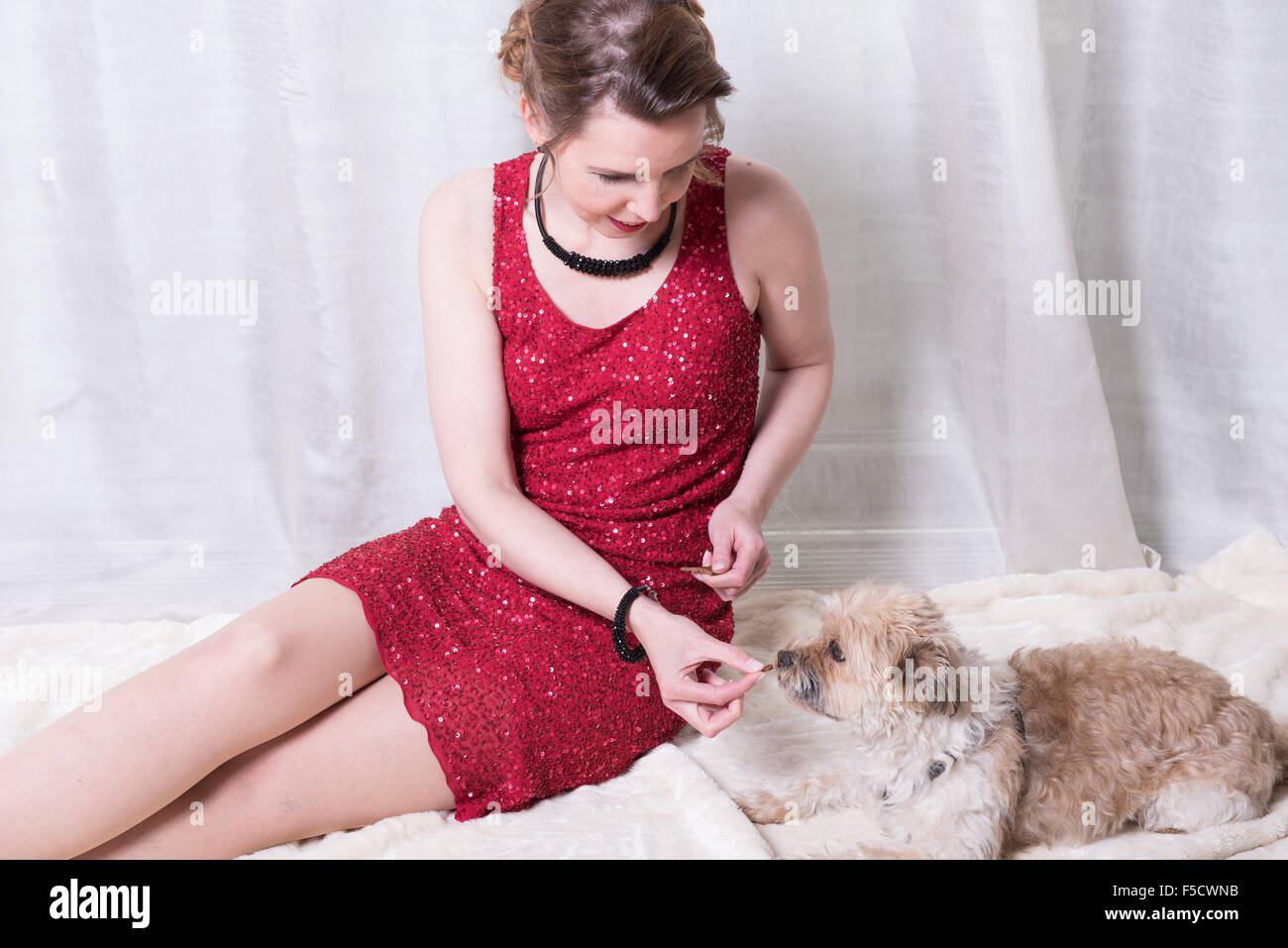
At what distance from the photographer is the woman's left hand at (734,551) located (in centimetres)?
171

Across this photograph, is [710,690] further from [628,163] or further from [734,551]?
[628,163]

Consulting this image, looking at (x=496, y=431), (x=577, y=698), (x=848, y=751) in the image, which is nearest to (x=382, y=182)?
(x=496, y=431)

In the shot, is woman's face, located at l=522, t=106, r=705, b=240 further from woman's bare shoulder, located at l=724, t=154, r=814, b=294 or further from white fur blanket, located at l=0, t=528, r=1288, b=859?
white fur blanket, located at l=0, t=528, r=1288, b=859

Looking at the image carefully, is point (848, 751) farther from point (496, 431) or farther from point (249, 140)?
point (249, 140)

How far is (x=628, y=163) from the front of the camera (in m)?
1.54

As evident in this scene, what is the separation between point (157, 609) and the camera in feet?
8.34

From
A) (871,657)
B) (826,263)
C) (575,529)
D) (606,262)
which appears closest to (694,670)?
(871,657)

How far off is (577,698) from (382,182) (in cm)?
132

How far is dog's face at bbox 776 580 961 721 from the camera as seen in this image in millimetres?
1492

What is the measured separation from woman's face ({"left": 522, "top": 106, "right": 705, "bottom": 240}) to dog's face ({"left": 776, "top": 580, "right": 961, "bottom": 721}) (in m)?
0.58

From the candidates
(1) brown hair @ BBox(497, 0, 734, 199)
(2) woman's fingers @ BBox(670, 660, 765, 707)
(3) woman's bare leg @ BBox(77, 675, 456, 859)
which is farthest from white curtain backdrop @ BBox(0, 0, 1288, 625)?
(2) woman's fingers @ BBox(670, 660, 765, 707)

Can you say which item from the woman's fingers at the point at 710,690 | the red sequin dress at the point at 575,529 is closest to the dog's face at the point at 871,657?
the woman's fingers at the point at 710,690

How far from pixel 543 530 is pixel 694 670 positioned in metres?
0.32

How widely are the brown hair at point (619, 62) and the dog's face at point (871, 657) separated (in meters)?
0.68
